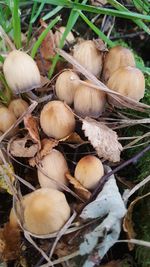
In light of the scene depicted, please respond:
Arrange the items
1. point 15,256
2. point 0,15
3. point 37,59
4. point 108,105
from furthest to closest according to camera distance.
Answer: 1. point 37,59
2. point 0,15
3. point 108,105
4. point 15,256

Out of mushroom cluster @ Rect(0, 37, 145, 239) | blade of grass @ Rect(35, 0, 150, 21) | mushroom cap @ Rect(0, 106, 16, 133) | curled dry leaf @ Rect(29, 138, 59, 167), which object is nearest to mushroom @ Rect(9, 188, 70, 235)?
mushroom cluster @ Rect(0, 37, 145, 239)

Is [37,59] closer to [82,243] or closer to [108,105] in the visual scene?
[108,105]

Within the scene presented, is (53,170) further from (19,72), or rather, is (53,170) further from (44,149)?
(19,72)

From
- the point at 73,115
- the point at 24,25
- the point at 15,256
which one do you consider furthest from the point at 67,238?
the point at 24,25

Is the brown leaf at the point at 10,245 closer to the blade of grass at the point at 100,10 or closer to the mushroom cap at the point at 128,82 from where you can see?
the mushroom cap at the point at 128,82

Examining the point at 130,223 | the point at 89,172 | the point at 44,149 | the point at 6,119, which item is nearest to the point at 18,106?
the point at 6,119

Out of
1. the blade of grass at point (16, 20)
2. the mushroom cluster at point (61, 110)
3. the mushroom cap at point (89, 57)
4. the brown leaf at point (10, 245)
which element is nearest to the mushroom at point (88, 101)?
the mushroom cluster at point (61, 110)
